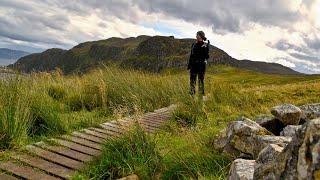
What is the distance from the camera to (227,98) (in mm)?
12547

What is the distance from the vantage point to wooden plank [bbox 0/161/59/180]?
5.32 m

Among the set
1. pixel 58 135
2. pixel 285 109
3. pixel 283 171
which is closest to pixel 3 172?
pixel 58 135

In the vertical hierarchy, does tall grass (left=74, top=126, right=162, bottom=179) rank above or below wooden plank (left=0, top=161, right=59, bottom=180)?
above

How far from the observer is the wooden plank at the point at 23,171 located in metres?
5.32

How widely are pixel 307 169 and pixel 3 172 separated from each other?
4.15 m

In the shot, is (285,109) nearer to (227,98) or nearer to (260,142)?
(260,142)

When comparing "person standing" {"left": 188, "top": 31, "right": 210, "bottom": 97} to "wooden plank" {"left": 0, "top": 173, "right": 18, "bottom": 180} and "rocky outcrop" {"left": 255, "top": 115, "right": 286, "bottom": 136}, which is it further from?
"wooden plank" {"left": 0, "top": 173, "right": 18, "bottom": 180}

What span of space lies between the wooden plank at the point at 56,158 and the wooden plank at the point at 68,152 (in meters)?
0.11

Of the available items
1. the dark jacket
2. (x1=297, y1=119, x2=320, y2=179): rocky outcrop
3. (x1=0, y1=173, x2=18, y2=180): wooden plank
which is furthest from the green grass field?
(x1=297, y1=119, x2=320, y2=179): rocky outcrop

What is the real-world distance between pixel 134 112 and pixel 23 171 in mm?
2307

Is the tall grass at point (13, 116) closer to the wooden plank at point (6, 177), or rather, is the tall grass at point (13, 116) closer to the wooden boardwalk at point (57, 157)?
the wooden boardwalk at point (57, 157)

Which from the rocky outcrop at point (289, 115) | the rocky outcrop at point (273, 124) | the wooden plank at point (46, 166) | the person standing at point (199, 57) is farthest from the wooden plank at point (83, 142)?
the person standing at point (199, 57)

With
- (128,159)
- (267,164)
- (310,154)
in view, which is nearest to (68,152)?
(128,159)

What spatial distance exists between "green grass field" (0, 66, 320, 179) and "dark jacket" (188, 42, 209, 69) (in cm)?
87
